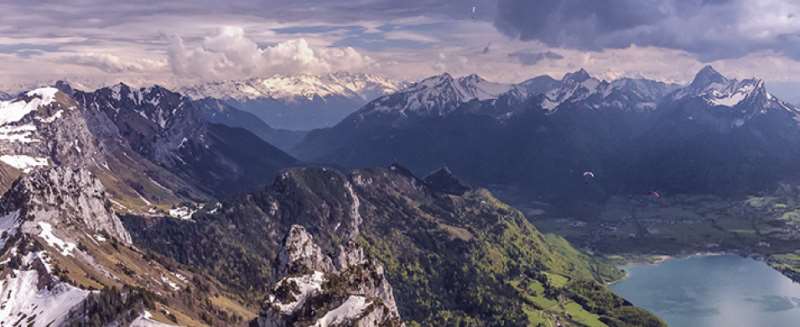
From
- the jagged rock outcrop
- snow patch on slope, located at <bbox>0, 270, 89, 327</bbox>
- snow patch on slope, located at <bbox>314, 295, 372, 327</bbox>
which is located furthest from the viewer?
snow patch on slope, located at <bbox>0, 270, 89, 327</bbox>

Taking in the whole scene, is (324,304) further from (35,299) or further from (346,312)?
(35,299)

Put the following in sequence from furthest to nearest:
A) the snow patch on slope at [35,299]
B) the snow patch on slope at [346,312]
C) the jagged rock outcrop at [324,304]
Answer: the snow patch on slope at [35,299] → the jagged rock outcrop at [324,304] → the snow patch on slope at [346,312]

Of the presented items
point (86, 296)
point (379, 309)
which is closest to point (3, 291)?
point (86, 296)

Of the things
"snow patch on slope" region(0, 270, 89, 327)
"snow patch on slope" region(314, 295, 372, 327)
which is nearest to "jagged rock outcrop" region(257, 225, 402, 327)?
"snow patch on slope" region(314, 295, 372, 327)

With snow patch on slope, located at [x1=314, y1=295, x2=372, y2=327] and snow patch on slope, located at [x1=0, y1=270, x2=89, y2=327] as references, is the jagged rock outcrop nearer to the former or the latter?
snow patch on slope, located at [x1=314, y1=295, x2=372, y2=327]

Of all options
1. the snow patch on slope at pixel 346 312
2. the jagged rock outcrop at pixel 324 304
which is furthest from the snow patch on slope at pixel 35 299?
the snow patch on slope at pixel 346 312

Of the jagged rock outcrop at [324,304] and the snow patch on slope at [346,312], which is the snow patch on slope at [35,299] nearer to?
the jagged rock outcrop at [324,304]

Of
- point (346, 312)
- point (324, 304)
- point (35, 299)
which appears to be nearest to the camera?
point (346, 312)

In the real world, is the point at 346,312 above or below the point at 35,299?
above

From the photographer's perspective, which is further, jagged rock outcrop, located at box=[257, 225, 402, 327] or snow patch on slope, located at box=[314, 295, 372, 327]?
jagged rock outcrop, located at box=[257, 225, 402, 327]

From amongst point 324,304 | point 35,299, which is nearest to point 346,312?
point 324,304

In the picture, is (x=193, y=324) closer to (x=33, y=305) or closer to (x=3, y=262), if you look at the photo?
(x=33, y=305)

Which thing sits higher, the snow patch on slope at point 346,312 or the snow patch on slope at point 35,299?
the snow patch on slope at point 346,312

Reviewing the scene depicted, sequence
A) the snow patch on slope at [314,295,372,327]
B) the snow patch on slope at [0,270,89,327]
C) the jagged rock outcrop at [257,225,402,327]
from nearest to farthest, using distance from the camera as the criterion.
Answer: the snow patch on slope at [314,295,372,327] → the jagged rock outcrop at [257,225,402,327] → the snow patch on slope at [0,270,89,327]
